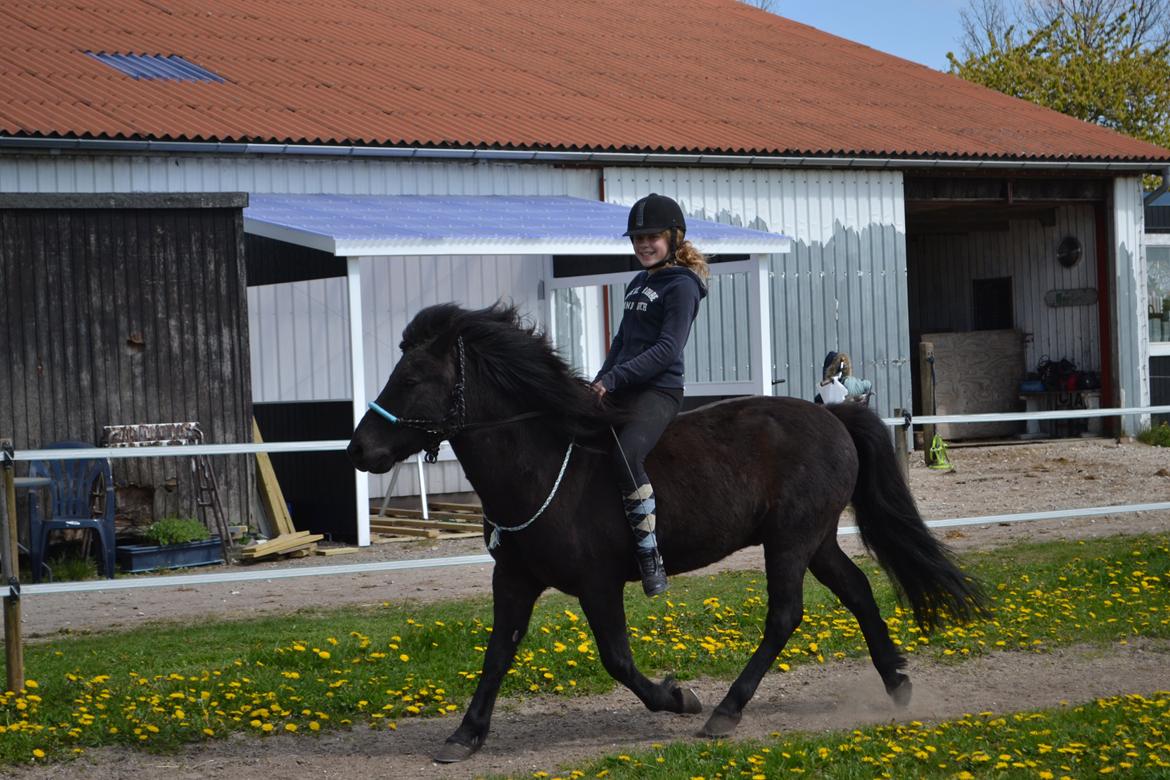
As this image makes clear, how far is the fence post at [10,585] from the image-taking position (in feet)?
23.3

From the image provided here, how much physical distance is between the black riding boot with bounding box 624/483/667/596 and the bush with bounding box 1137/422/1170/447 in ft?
56.6

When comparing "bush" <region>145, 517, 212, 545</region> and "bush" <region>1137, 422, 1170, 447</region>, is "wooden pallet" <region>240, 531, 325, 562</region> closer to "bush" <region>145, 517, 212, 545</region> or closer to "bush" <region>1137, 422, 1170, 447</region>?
"bush" <region>145, 517, 212, 545</region>

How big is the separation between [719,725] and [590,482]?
1.13 meters

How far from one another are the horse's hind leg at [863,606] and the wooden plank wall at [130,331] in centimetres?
795

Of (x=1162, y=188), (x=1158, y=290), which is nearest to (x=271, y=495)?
(x=1162, y=188)

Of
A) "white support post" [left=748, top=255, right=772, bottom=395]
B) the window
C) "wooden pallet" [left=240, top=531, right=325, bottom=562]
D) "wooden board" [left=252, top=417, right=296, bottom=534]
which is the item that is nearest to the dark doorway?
the window

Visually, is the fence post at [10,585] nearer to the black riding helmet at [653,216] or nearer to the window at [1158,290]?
the black riding helmet at [653,216]

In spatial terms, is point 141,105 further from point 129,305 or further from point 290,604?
point 290,604

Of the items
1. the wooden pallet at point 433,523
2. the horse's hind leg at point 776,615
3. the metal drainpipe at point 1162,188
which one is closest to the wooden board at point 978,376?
the metal drainpipe at point 1162,188

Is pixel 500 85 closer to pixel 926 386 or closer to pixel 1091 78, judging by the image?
pixel 926 386

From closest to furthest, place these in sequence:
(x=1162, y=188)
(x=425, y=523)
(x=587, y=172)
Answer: (x=425, y=523), (x=587, y=172), (x=1162, y=188)

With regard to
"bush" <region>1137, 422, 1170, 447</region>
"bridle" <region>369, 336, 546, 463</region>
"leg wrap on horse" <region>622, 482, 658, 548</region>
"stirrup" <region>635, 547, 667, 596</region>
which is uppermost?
"bridle" <region>369, 336, 546, 463</region>

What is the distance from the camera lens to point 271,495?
45.4ft

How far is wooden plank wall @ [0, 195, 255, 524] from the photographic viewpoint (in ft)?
42.1
